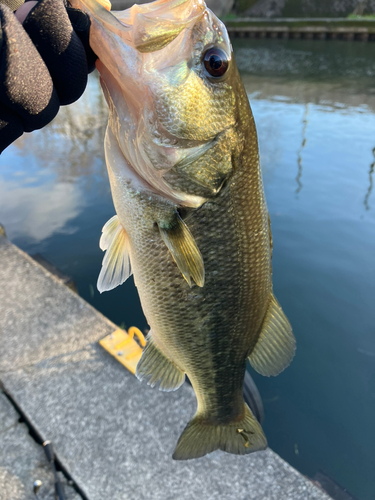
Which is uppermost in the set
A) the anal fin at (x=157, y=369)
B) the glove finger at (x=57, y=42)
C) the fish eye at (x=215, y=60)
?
the glove finger at (x=57, y=42)

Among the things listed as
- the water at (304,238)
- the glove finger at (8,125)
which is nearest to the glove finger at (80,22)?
the glove finger at (8,125)

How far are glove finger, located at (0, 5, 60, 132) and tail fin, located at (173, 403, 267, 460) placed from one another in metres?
1.63

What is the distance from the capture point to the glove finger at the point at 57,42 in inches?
37.6

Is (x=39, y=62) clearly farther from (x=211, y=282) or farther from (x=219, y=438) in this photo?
(x=219, y=438)

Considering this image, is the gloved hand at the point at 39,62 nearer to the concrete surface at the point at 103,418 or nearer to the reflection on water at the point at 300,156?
the concrete surface at the point at 103,418

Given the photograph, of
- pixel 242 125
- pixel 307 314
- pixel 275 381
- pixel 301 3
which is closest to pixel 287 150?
pixel 307 314

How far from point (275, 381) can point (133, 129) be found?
4069 mm

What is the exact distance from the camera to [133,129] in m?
1.24

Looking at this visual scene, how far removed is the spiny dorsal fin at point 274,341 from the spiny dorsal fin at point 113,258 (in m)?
0.73

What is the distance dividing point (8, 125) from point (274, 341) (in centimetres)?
145

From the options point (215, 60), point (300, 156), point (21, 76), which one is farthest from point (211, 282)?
point (300, 156)

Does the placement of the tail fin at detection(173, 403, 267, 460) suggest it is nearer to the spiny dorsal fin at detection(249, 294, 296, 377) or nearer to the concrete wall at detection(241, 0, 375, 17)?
the spiny dorsal fin at detection(249, 294, 296, 377)

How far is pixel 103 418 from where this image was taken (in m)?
2.42

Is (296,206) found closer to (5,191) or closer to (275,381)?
(275,381)
